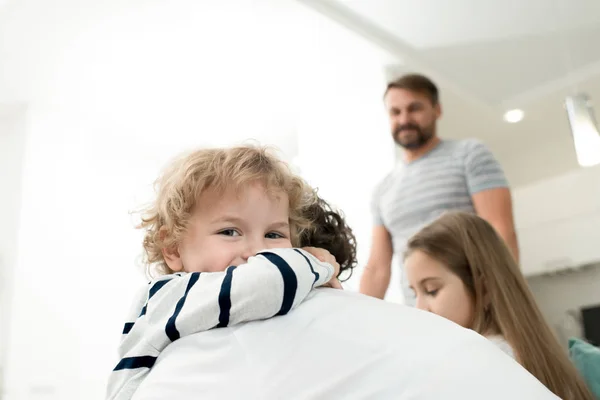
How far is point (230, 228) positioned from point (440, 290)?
0.61m

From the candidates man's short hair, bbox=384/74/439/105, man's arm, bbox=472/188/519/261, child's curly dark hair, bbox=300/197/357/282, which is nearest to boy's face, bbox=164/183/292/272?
child's curly dark hair, bbox=300/197/357/282

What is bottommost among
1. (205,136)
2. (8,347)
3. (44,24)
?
(8,347)

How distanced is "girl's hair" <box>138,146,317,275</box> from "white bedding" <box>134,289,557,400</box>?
25 centimetres

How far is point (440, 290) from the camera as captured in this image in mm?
1198

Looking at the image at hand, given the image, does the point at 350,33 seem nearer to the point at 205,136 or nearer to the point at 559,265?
the point at 205,136

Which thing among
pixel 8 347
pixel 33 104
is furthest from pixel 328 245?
pixel 33 104

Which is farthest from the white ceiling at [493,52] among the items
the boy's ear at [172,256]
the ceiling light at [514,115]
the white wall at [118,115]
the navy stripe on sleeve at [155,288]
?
the navy stripe on sleeve at [155,288]

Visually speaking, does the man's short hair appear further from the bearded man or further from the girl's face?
the girl's face

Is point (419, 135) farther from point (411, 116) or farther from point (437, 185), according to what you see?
point (437, 185)

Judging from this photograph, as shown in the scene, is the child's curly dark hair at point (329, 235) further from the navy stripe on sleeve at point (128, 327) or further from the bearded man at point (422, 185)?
the bearded man at point (422, 185)

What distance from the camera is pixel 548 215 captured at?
3.46 metres

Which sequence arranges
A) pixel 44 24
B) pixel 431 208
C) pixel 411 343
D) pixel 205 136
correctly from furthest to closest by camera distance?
pixel 205 136 < pixel 44 24 < pixel 431 208 < pixel 411 343

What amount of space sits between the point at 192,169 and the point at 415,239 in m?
0.66

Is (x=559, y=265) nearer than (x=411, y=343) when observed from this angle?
No
